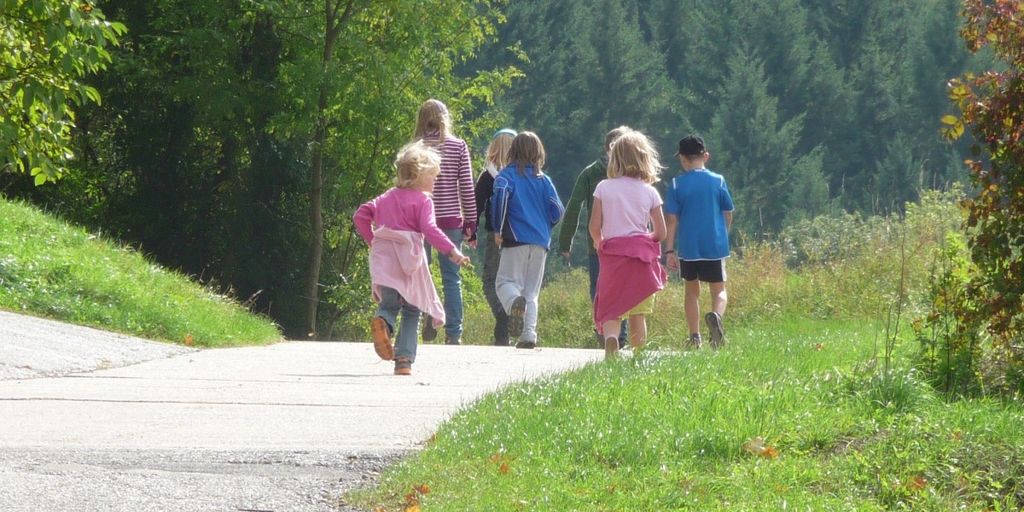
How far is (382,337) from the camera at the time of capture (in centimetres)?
1031

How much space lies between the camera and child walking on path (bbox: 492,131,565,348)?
44.2 feet

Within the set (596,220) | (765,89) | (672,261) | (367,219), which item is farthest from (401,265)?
(765,89)

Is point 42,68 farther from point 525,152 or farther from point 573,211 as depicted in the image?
point 573,211

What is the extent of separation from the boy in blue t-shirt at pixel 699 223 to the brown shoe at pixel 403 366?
218cm

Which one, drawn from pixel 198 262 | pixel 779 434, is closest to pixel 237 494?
pixel 779 434

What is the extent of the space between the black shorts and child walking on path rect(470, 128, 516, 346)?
238cm

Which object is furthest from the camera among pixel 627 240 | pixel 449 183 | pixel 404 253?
pixel 449 183

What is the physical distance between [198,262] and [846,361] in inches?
710

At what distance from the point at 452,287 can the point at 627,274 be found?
4059mm

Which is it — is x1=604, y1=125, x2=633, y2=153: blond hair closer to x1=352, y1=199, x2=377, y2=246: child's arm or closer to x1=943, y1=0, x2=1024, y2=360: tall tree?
x1=352, y1=199, x2=377, y2=246: child's arm

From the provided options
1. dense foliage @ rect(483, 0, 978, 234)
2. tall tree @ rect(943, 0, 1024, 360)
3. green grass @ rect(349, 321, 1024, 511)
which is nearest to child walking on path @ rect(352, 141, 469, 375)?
green grass @ rect(349, 321, 1024, 511)

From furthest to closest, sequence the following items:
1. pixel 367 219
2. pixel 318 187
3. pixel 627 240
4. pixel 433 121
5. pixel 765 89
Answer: pixel 765 89, pixel 318 187, pixel 433 121, pixel 367 219, pixel 627 240

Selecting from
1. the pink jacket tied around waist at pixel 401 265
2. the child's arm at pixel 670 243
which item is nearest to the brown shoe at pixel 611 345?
the child's arm at pixel 670 243

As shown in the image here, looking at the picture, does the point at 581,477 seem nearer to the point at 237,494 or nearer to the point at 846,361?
the point at 237,494
